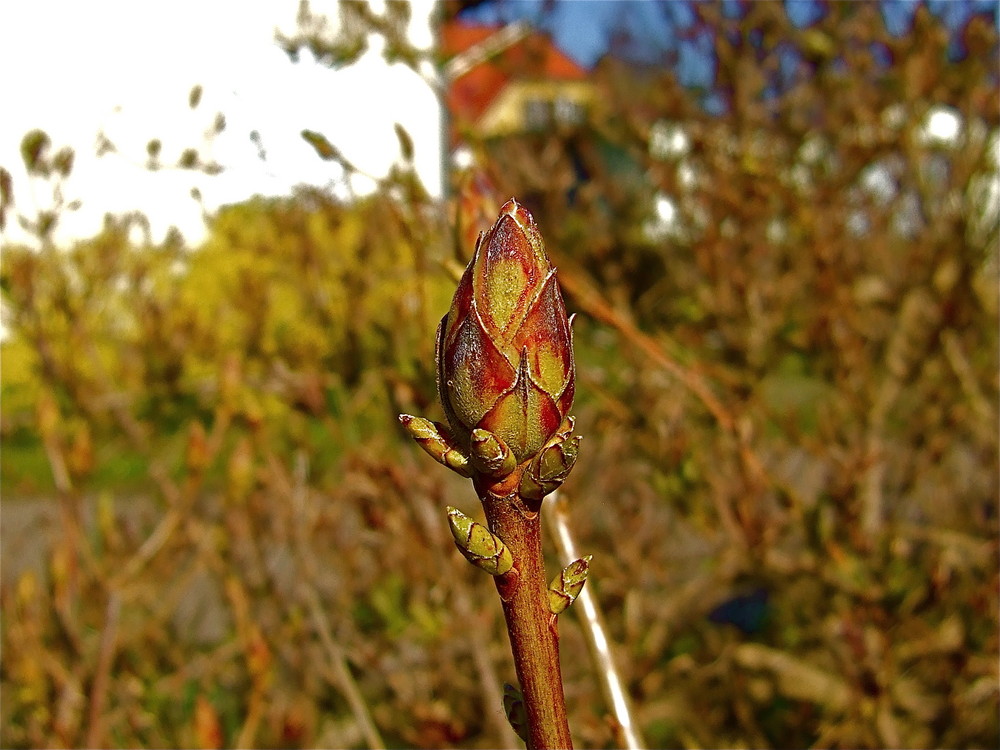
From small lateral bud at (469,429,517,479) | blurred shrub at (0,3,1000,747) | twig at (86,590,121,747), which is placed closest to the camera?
small lateral bud at (469,429,517,479)

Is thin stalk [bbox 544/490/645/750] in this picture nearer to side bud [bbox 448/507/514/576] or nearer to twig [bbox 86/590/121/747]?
side bud [bbox 448/507/514/576]

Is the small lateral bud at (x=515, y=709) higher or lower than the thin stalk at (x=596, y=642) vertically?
lower

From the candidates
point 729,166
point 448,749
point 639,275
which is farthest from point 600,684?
point 639,275

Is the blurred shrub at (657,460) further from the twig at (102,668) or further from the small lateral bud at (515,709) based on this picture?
the small lateral bud at (515,709)

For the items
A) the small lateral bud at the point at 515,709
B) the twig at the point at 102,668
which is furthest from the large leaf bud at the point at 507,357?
the twig at the point at 102,668

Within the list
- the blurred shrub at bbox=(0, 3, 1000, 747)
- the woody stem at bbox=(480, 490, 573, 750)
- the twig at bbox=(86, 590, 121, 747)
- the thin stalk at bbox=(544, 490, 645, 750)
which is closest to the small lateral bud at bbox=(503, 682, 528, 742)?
the woody stem at bbox=(480, 490, 573, 750)

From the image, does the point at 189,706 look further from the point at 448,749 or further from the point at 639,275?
the point at 639,275

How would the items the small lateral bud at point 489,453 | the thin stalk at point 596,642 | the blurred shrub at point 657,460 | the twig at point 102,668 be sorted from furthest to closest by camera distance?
the blurred shrub at point 657,460
the twig at point 102,668
the thin stalk at point 596,642
the small lateral bud at point 489,453

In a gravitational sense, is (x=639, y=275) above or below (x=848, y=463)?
above
